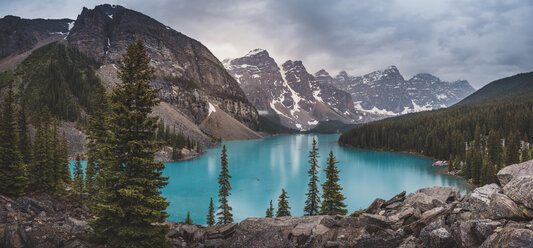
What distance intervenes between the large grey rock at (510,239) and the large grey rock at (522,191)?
2.14 meters

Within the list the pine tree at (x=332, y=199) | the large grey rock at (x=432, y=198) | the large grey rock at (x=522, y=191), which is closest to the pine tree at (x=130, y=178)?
the large grey rock at (x=432, y=198)

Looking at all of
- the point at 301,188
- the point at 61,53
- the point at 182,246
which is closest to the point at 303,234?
the point at 182,246

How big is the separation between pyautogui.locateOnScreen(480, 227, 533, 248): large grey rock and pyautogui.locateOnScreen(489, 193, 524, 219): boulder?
163 cm

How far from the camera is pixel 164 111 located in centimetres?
13975

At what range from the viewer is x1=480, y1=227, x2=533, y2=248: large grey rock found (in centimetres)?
611

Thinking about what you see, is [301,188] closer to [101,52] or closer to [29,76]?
[29,76]

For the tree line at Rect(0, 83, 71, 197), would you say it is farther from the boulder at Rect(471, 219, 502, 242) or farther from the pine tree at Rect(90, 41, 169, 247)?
the boulder at Rect(471, 219, 502, 242)

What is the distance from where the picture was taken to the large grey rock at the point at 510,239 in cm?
611

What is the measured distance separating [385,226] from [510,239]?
512cm

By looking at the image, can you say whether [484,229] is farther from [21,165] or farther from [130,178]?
[21,165]

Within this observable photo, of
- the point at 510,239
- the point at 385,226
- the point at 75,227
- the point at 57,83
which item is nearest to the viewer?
the point at 510,239

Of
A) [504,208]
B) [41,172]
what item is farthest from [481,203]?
[41,172]

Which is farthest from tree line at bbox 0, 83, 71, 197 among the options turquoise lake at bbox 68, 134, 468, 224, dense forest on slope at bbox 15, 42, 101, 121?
dense forest on slope at bbox 15, 42, 101, 121

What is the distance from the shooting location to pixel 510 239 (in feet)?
20.8
